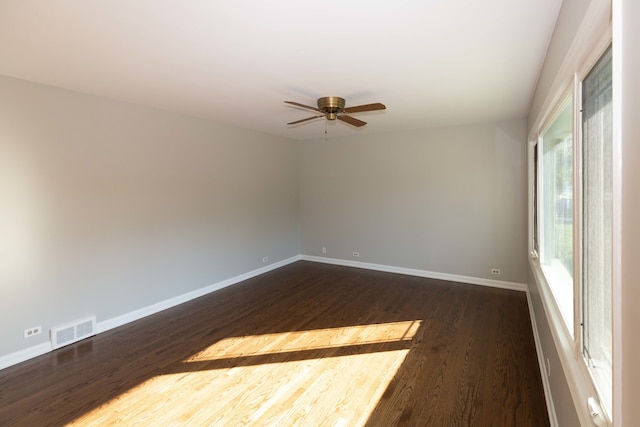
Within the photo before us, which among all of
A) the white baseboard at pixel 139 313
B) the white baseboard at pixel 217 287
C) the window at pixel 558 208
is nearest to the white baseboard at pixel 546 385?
the window at pixel 558 208

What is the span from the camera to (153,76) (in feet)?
8.95

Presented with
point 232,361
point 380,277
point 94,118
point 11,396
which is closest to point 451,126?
point 380,277

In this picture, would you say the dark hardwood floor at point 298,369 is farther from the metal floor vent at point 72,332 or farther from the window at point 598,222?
the window at point 598,222

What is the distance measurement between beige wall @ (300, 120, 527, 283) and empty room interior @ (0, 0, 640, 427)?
0.04m

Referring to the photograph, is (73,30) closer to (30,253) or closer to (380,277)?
(30,253)

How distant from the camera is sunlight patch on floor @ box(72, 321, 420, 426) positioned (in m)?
2.07

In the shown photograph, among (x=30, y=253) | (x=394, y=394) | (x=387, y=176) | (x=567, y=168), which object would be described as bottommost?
(x=394, y=394)

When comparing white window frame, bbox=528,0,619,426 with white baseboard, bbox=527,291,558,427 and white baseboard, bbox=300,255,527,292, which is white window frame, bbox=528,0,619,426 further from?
white baseboard, bbox=300,255,527,292

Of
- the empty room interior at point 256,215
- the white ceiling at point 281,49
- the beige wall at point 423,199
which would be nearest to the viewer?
the empty room interior at point 256,215

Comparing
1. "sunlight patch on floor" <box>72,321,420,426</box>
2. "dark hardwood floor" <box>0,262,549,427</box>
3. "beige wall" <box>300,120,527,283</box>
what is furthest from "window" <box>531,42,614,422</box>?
"beige wall" <box>300,120,527,283</box>

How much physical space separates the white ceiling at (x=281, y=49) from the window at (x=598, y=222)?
783 millimetres

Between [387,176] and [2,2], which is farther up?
[2,2]

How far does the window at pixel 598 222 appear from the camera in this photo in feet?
3.67

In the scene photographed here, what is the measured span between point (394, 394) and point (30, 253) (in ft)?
11.5
